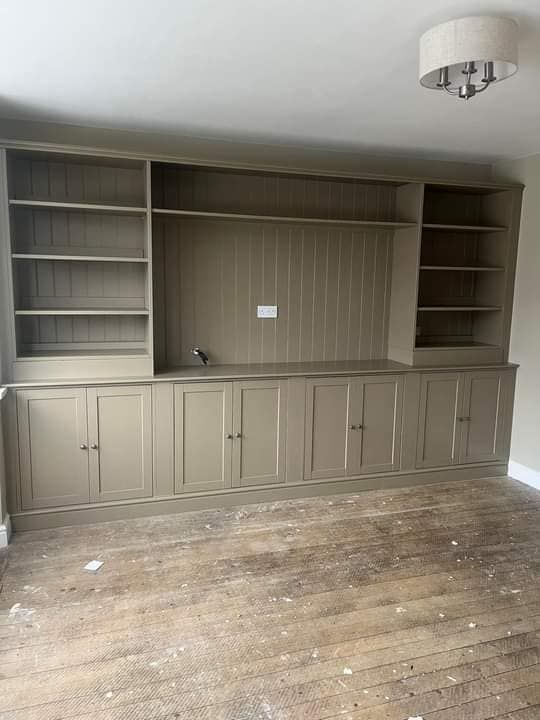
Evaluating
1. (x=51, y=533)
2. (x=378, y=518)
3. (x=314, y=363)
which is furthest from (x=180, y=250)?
(x=378, y=518)

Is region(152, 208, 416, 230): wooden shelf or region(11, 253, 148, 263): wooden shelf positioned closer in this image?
region(11, 253, 148, 263): wooden shelf

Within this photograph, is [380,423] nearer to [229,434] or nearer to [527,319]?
[229,434]

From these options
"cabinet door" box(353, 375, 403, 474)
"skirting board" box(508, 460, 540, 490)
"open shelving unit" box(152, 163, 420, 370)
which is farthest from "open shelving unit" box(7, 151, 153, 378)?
"skirting board" box(508, 460, 540, 490)

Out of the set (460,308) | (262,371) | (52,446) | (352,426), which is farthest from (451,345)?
(52,446)

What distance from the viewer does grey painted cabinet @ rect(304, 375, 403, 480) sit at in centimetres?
383

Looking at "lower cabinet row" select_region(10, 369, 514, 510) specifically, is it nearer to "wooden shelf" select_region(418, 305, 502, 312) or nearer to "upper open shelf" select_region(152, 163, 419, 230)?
"wooden shelf" select_region(418, 305, 502, 312)

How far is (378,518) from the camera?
356 centimetres

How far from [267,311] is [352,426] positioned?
1.08 metres

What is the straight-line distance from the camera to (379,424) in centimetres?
400

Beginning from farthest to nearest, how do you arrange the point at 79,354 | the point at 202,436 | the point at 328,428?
the point at 328,428 < the point at 202,436 < the point at 79,354

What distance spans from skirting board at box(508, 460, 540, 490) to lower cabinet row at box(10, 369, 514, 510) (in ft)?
0.35

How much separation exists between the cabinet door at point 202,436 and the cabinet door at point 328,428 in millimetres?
598

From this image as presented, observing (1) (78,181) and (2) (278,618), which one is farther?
(1) (78,181)

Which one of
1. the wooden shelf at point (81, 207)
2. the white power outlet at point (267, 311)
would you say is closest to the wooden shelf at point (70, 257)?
the wooden shelf at point (81, 207)
